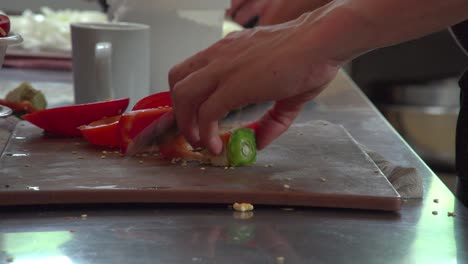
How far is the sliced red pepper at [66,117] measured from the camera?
1.11m

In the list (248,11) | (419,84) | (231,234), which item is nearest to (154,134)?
(231,234)

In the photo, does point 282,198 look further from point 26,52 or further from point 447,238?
point 26,52

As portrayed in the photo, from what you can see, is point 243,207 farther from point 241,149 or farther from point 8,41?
point 8,41

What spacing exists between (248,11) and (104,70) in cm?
100

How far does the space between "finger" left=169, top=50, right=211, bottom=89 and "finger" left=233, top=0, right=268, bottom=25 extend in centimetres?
Answer: 129

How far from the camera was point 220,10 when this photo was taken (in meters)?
Answer: 1.53

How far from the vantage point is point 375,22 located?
2.69 ft

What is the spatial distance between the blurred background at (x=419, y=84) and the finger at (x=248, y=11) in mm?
1002

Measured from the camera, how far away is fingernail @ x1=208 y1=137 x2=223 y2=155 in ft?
3.14

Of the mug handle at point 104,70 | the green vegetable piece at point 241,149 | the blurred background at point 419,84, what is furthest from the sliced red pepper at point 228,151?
the blurred background at point 419,84

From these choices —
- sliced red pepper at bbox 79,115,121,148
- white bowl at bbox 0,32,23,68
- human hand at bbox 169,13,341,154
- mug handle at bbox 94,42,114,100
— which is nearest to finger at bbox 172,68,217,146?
human hand at bbox 169,13,341,154

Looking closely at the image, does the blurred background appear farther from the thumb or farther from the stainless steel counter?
the stainless steel counter

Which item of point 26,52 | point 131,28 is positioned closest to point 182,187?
point 131,28

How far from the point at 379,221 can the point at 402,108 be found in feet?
8.18
